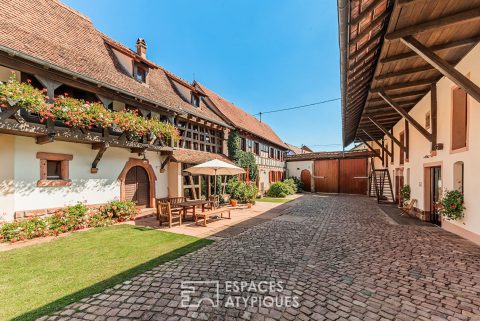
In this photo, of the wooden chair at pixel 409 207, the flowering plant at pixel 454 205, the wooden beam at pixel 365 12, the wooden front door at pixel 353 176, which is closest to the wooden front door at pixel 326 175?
the wooden front door at pixel 353 176

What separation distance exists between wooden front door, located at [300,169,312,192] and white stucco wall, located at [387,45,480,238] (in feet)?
44.2

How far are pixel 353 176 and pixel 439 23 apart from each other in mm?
19511

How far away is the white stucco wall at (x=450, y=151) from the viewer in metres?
5.71

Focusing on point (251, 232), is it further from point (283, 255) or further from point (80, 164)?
point (80, 164)

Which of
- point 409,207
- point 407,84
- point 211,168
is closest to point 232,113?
point 211,168

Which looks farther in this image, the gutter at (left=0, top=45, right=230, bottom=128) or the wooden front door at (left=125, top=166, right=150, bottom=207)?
the wooden front door at (left=125, top=166, right=150, bottom=207)

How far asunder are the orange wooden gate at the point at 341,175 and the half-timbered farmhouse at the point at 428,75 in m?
11.2

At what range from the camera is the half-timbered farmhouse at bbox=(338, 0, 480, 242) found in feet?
14.3

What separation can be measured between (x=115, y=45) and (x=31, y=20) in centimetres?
299

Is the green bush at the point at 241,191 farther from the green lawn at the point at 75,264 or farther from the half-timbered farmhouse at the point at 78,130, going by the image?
the green lawn at the point at 75,264

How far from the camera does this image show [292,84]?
1977 centimetres

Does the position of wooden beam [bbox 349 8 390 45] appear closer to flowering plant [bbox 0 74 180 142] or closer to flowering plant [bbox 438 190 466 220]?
flowering plant [bbox 438 190 466 220]

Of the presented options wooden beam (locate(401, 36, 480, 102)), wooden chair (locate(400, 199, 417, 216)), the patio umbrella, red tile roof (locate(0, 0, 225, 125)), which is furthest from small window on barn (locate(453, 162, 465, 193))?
red tile roof (locate(0, 0, 225, 125))

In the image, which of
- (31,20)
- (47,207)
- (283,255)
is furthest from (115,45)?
(283,255)
